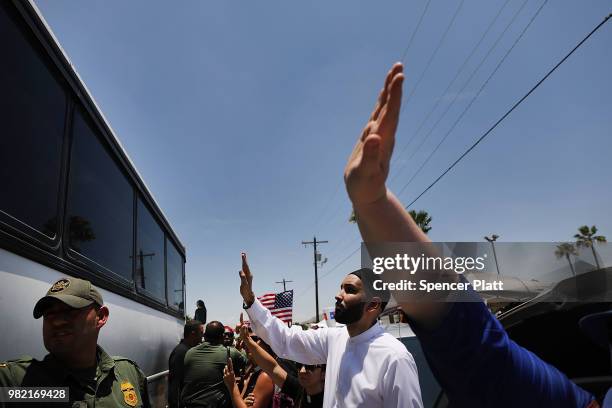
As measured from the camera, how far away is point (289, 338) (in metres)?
3.65

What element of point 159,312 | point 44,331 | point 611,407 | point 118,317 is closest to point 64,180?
point 44,331

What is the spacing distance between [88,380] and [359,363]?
5.16 feet

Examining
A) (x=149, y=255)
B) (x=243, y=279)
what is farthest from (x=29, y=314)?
(x=149, y=255)

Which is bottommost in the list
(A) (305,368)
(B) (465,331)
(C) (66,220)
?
(A) (305,368)

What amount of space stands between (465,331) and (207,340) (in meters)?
4.85

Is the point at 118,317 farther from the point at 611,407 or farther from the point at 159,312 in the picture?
the point at 611,407

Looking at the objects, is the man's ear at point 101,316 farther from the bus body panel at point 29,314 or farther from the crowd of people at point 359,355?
the bus body panel at point 29,314

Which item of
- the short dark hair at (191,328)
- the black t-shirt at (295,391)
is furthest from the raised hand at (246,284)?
the short dark hair at (191,328)

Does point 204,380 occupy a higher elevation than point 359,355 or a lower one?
lower

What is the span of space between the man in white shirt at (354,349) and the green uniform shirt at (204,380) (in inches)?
65.5

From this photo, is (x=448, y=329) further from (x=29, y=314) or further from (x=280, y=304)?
(x=280, y=304)

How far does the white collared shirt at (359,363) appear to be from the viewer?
8.57 feet

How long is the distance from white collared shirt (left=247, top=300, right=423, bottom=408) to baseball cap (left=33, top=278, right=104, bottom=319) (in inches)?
61.5

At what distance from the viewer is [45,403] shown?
2.02m
